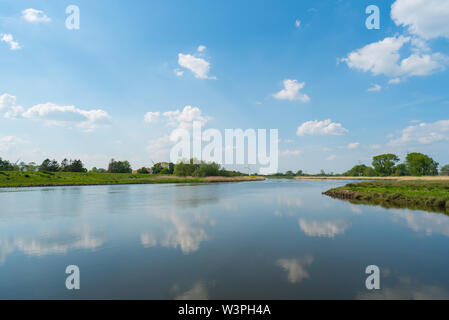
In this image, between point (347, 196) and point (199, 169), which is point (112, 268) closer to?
point (347, 196)

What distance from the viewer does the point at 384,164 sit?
113 metres

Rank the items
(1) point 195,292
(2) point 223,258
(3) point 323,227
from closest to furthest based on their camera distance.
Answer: (1) point 195,292
(2) point 223,258
(3) point 323,227

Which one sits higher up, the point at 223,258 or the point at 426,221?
the point at 223,258

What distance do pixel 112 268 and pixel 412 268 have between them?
34.1 feet

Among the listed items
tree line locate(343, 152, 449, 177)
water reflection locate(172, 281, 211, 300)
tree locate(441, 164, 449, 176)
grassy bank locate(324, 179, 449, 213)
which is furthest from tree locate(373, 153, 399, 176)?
water reflection locate(172, 281, 211, 300)

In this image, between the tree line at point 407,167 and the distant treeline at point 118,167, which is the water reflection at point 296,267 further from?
the tree line at point 407,167

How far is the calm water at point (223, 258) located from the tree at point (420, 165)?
107803 millimetres

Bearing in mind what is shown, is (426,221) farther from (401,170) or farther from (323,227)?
(401,170)

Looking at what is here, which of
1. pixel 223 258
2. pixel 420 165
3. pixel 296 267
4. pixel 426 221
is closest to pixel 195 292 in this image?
pixel 223 258

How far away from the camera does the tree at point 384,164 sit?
111500 millimetres

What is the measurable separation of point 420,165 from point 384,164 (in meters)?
17.9

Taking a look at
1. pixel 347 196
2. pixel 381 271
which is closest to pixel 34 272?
pixel 381 271

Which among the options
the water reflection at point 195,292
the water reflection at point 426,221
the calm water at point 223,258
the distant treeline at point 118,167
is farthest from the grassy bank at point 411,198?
the distant treeline at point 118,167

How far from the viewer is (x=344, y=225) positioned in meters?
13.9
